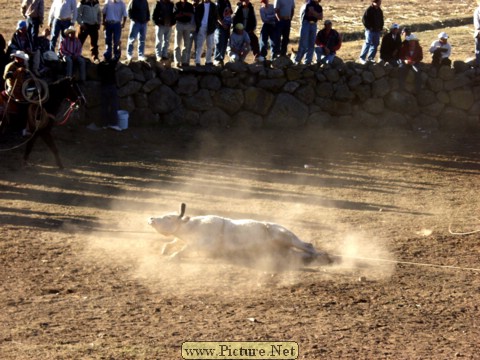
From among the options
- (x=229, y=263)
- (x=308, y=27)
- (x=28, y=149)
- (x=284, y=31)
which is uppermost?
(x=308, y=27)

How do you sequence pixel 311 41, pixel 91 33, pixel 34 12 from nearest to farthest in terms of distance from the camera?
pixel 34 12 → pixel 91 33 → pixel 311 41

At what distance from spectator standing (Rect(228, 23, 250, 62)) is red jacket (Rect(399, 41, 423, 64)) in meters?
4.12

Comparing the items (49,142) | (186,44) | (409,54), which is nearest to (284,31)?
(186,44)

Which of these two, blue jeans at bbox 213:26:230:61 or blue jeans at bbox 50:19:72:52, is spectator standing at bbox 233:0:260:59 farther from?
blue jeans at bbox 50:19:72:52

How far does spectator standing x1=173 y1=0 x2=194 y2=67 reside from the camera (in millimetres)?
18344

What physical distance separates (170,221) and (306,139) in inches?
360

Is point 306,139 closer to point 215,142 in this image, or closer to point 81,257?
point 215,142

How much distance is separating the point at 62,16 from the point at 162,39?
2319mm

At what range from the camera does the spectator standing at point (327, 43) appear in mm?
20016

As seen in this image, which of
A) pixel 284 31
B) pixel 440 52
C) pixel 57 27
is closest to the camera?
pixel 57 27

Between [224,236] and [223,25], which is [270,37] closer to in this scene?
[223,25]

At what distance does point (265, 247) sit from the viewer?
1084 cm

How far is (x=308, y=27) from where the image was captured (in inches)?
770

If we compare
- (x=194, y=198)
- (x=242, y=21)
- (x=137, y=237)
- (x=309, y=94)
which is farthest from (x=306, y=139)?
(x=137, y=237)
